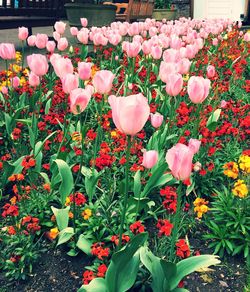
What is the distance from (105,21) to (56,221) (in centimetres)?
632

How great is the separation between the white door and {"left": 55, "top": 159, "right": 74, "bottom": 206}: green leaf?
15.6 metres

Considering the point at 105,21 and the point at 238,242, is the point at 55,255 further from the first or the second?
the point at 105,21

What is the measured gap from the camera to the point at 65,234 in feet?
7.24

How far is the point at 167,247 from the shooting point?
2182mm

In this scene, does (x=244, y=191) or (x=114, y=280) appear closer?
(x=114, y=280)

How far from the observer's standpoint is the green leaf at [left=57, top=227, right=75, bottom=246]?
7.11 ft

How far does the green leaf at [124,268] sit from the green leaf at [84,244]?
47cm

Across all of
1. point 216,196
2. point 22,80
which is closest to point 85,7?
point 22,80

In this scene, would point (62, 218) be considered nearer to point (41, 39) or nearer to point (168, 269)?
point (168, 269)

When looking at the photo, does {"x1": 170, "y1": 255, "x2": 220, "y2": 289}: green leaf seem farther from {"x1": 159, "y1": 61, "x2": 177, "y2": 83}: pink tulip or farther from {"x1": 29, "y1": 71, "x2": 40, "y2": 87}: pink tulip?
{"x1": 29, "y1": 71, "x2": 40, "y2": 87}: pink tulip

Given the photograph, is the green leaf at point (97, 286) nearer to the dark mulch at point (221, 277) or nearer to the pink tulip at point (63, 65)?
the dark mulch at point (221, 277)

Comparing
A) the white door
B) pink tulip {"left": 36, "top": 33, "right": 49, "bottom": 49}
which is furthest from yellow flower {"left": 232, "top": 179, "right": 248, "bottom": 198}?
the white door

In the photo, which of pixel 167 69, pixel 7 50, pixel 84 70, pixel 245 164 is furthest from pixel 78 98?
pixel 7 50

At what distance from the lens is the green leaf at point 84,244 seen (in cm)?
220
